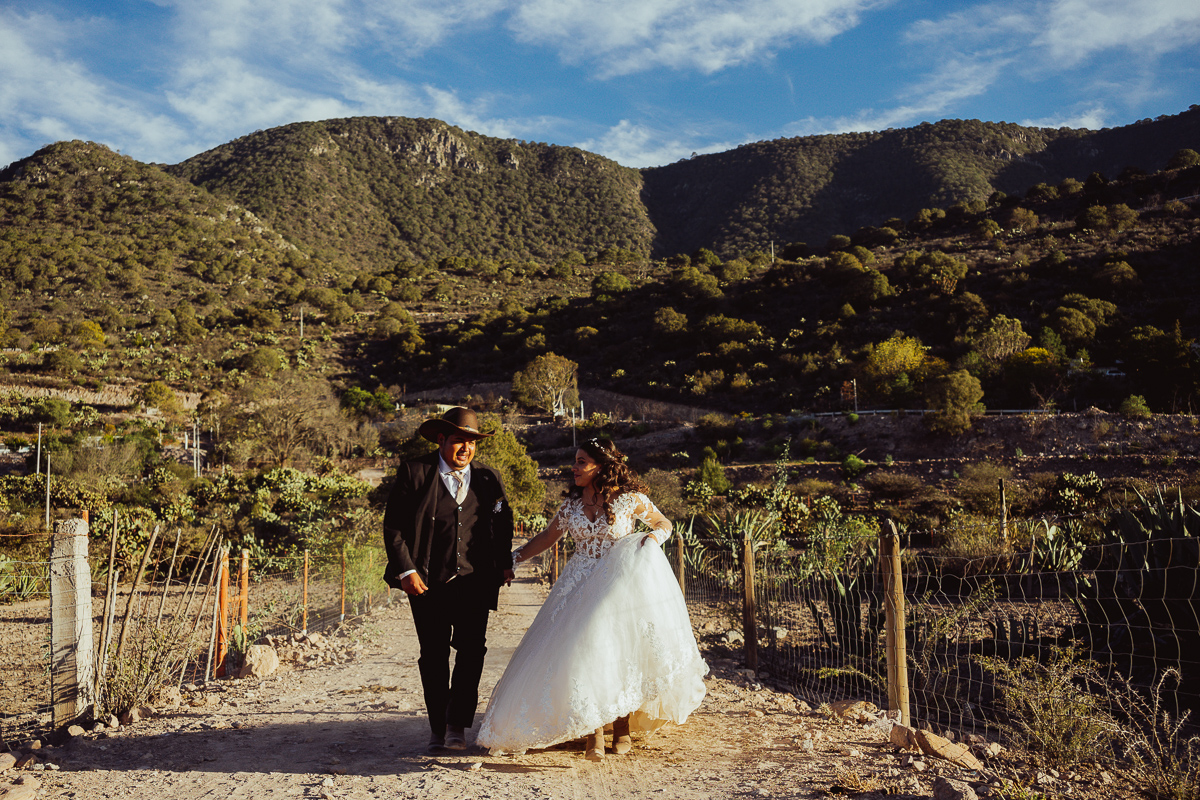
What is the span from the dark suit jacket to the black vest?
2 centimetres

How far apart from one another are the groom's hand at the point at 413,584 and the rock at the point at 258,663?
343 centimetres

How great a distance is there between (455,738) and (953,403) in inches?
1215

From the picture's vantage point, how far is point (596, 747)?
3.32 metres

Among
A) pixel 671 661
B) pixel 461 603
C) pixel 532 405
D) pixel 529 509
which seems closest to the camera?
pixel 671 661

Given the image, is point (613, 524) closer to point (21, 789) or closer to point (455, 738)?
point (455, 738)

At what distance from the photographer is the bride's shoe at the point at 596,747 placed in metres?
3.31

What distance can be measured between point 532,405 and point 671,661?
142ft

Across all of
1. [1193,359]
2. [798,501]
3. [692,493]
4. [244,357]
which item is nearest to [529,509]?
[692,493]

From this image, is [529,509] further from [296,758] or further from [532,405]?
[532,405]

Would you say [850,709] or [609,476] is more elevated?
[609,476]

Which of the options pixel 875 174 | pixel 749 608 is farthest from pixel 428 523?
pixel 875 174

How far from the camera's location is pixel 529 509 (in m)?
23.1

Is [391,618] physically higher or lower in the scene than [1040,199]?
lower

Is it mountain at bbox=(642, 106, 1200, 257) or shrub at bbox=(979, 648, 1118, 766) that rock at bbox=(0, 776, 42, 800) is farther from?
mountain at bbox=(642, 106, 1200, 257)
